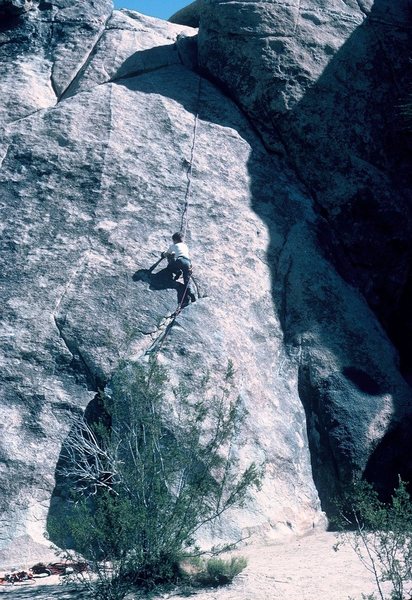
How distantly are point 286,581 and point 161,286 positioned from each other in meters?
3.82

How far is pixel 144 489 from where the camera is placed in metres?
6.54

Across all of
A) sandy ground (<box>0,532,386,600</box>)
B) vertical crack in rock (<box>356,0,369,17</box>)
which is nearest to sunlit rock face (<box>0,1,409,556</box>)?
sandy ground (<box>0,532,386,600</box>)

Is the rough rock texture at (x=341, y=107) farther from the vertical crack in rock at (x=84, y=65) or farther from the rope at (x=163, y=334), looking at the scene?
the rope at (x=163, y=334)

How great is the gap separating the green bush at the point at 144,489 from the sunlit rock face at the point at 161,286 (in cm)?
63

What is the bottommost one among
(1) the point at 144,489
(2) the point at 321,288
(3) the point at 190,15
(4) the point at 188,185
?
(1) the point at 144,489

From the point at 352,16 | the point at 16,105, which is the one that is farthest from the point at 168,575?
the point at 352,16

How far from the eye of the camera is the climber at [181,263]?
9.41 meters

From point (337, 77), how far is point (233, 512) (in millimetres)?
6951

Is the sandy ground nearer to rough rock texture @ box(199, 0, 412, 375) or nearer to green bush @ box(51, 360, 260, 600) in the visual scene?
green bush @ box(51, 360, 260, 600)

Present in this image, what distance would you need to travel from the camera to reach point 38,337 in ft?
28.1

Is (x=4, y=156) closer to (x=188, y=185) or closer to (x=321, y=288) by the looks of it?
(x=188, y=185)

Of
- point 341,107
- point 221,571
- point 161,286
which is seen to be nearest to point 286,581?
point 221,571

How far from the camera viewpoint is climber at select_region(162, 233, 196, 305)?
9.41 meters

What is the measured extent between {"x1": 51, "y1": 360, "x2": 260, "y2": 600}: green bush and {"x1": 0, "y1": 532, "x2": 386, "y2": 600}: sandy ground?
0.27 m
